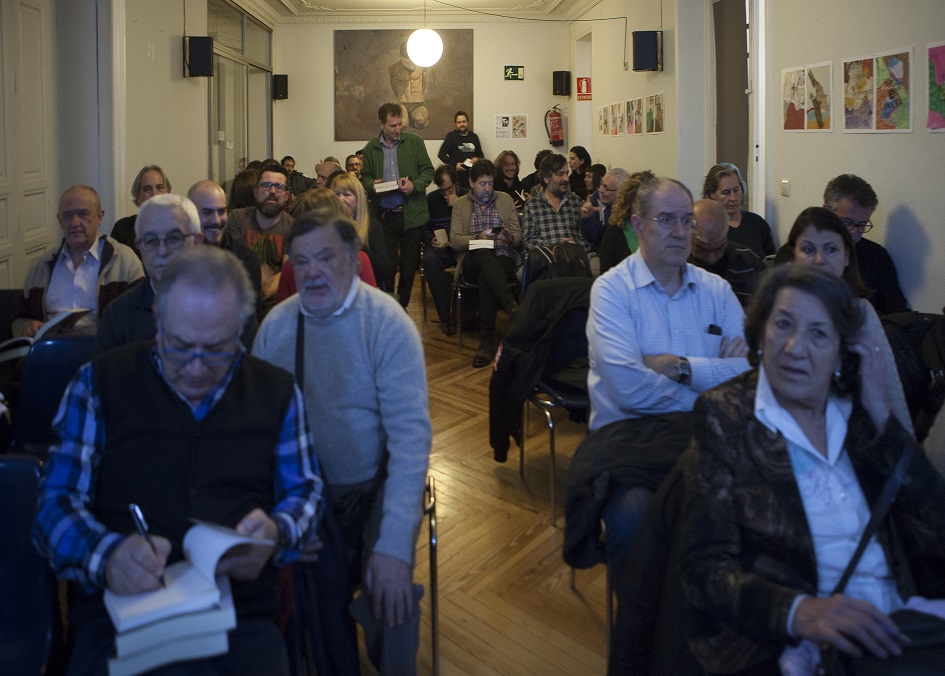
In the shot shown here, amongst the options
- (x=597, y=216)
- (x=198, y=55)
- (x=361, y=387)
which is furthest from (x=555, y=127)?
(x=361, y=387)

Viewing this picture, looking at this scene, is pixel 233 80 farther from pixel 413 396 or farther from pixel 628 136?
pixel 413 396

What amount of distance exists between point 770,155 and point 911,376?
8.77ft

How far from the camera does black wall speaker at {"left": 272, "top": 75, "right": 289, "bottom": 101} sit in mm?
13047

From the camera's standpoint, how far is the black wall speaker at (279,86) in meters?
13.0

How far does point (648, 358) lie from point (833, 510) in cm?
96

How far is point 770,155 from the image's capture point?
17.7ft

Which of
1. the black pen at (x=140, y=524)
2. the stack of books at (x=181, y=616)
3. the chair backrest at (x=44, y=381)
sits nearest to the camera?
the stack of books at (x=181, y=616)

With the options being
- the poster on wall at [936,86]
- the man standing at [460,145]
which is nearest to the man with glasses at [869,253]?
the poster on wall at [936,86]

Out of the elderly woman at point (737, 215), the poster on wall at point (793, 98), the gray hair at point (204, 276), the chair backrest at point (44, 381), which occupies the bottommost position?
the chair backrest at point (44, 381)

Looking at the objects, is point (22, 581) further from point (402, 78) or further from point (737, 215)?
point (402, 78)

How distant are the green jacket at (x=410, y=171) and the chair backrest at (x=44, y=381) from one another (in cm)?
500

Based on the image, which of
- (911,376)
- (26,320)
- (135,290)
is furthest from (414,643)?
(26,320)

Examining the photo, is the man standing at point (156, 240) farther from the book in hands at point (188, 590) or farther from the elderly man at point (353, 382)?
the book in hands at point (188, 590)

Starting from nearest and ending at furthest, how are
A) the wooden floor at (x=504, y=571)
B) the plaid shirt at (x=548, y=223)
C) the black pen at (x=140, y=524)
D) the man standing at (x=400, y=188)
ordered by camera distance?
the black pen at (x=140, y=524) < the wooden floor at (x=504, y=571) < the plaid shirt at (x=548, y=223) < the man standing at (x=400, y=188)
